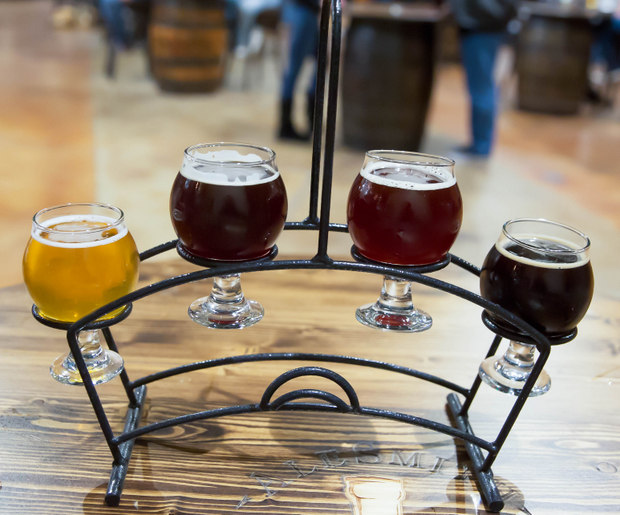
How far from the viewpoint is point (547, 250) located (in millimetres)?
708

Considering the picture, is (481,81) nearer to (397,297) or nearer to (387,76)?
(387,76)

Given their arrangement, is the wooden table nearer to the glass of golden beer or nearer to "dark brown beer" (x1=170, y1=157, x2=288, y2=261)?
the glass of golden beer

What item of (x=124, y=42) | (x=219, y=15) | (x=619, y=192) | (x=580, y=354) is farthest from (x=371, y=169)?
(x=124, y=42)

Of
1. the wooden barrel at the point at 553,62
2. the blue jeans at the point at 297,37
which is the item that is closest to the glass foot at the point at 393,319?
the blue jeans at the point at 297,37

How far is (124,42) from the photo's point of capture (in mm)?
6012

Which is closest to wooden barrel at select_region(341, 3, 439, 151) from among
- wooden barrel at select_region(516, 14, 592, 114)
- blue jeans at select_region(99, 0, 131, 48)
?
wooden barrel at select_region(516, 14, 592, 114)

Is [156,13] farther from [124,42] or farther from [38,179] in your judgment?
[38,179]

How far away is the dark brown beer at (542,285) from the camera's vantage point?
70 centimetres

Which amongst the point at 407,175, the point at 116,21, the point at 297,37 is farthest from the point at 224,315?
the point at 116,21

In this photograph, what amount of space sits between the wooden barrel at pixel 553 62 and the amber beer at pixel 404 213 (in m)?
5.29

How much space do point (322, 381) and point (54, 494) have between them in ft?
1.28

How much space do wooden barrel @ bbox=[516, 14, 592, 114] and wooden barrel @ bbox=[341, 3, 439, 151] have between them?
1.85 metres

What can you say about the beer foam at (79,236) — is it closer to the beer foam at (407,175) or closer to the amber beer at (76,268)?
the amber beer at (76,268)

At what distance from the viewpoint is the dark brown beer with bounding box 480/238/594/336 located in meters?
0.70
